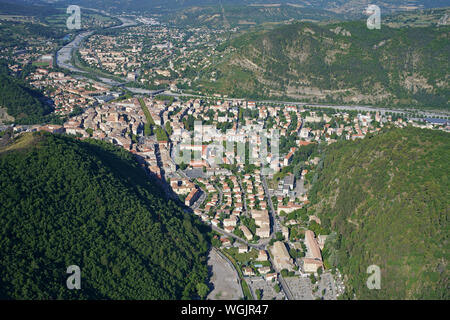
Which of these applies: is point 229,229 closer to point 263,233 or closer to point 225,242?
point 225,242

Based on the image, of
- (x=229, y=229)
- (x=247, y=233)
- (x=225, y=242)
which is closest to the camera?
(x=225, y=242)

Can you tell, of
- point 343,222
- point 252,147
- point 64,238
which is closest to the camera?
point 64,238

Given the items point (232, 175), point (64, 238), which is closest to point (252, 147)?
point (232, 175)

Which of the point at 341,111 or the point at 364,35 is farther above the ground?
the point at 364,35

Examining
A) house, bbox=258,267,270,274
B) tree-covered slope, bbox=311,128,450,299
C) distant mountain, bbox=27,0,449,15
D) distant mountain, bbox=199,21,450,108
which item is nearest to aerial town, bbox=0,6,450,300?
house, bbox=258,267,270,274

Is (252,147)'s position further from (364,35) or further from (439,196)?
(364,35)

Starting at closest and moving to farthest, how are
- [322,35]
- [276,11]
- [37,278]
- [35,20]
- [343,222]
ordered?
1. [37,278]
2. [343,222]
3. [322,35]
4. [35,20]
5. [276,11]

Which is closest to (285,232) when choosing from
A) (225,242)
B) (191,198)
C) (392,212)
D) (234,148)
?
(225,242)

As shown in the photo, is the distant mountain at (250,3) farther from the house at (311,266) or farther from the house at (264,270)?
the house at (264,270)

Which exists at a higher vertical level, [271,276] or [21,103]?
[21,103]
